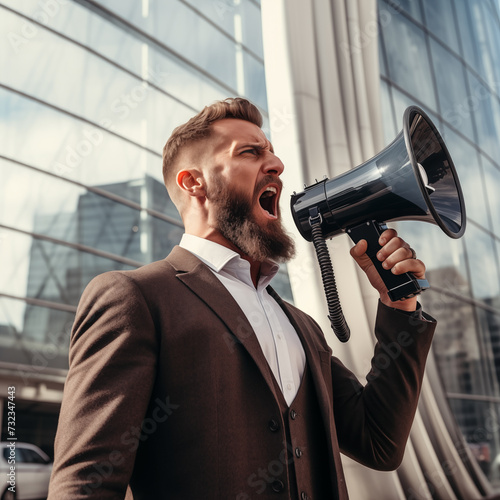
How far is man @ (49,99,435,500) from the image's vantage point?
0.83m

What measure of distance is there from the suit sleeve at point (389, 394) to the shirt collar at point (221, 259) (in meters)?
0.26

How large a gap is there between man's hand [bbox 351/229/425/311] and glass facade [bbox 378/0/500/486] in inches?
231

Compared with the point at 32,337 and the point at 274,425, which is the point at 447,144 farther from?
the point at 274,425

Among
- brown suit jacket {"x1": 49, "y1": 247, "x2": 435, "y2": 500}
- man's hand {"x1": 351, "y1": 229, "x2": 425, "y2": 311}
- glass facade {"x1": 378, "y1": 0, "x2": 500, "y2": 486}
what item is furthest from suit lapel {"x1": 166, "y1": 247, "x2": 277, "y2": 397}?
glass facade {"x1": 378, "y1": 0, "x2": 500, "y2": 486}

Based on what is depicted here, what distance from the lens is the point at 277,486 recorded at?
0.86 m

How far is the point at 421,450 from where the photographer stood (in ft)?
9.69

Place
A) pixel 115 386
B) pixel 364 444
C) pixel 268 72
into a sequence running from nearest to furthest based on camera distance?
1. pixel 115 386
2. pixel 364 444
3. pixel 268 72

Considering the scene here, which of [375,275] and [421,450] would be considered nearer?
[375,275]

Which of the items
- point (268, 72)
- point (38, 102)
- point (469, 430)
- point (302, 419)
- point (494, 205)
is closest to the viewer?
point (302, 419)

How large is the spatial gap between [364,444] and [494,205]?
9.46 metres

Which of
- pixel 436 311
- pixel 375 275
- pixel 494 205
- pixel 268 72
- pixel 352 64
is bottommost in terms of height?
pixel 375 275

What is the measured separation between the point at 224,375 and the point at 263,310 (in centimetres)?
22

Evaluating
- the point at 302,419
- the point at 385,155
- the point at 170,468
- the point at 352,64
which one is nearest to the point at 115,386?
the point at 170,468

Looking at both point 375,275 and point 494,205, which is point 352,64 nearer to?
point 375,275
